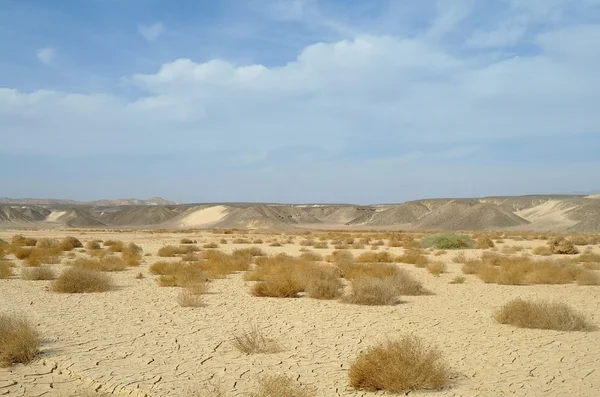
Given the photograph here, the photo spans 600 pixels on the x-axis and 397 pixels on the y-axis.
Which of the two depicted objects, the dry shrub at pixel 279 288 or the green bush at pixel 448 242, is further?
the green bush at pixel 448 242

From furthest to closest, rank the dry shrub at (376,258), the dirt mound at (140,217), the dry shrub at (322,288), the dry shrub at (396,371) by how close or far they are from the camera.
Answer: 1. the dirt mound at (140,217)
2. the dry shrub at (376,258)
3. the dry shrub at (322,288)
4. the dry shrub at (396,371)

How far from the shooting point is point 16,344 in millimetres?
8211

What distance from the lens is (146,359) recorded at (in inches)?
338

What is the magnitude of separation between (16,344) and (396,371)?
5771mm

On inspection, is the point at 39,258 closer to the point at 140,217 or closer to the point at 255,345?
the point at 255,345

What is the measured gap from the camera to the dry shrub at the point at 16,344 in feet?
26.7

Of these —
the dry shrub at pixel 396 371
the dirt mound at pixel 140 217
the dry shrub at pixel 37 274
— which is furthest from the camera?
the dirt mound at pixel 140 217

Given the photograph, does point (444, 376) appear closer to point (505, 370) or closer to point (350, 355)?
point (505, 370)

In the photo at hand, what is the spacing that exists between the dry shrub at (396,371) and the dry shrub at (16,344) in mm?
5052

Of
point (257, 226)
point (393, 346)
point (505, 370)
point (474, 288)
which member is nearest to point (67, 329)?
point (393, 346)

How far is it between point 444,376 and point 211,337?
467cm

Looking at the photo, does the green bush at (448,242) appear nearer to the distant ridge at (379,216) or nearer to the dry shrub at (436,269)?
the dry shrub at (436,269)

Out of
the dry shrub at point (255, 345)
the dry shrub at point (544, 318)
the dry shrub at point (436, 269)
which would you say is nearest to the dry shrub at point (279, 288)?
the dry shrub at point (255, 345)

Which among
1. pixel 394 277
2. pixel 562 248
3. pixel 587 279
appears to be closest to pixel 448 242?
pixel 562 248
